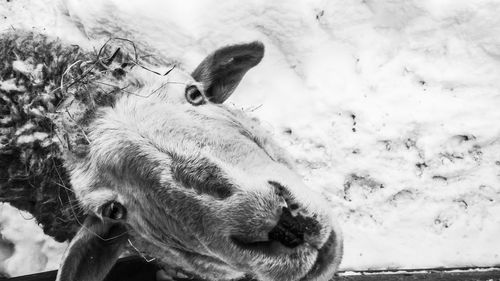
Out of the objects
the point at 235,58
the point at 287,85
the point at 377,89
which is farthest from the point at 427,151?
the point at 235,58

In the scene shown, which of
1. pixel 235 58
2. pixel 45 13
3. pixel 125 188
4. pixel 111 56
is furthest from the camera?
pixel 45 13

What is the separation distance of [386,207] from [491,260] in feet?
3.31

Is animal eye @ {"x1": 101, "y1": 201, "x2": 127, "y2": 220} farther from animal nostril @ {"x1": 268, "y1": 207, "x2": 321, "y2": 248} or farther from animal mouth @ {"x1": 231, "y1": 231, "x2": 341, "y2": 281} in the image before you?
animal nostril @ {"x1": 268, "y1": 207, "x2": 321, "y2": 248}

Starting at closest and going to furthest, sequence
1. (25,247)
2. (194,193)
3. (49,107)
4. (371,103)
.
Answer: (194,193)
(49,107)
(371,103)
(25,247)

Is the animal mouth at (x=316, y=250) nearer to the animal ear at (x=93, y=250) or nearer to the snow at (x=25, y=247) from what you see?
the animal ear at (x=93, y=250)

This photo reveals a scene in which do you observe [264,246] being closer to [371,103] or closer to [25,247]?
[371,103]

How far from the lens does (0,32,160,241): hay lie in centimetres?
334

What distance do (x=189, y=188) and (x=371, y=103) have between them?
2851 mm

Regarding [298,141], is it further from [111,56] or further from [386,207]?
[111,56]

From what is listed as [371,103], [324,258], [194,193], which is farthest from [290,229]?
[371,103]

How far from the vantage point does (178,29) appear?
218 inches

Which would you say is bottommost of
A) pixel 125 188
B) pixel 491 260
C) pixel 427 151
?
pixel 491 260

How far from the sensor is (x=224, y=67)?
151 inches

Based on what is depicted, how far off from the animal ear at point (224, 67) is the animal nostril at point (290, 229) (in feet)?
4.58
